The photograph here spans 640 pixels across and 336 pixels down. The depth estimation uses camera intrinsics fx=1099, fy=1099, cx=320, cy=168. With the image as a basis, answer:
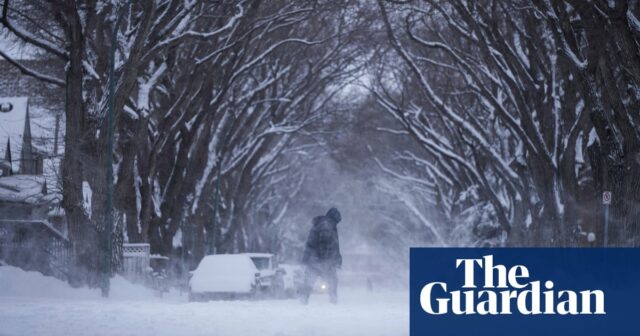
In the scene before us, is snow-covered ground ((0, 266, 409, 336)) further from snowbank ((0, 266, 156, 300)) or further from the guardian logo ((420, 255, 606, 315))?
snowbank ((0, 266, 156, 300))

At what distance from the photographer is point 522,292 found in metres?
10.2

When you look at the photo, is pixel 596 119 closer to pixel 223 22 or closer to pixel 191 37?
pixel 191 37

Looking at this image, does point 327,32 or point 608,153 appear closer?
point 608,153

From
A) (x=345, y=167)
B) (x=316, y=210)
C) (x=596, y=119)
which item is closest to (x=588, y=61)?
(x=596, y=119)

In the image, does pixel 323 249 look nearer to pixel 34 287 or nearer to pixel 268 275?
pixel 34 287

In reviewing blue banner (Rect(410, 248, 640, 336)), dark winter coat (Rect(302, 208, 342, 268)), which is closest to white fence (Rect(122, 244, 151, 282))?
dark winter coat (Rect(302, 208, 342, 268))

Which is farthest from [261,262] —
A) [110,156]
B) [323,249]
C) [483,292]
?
[483,292]

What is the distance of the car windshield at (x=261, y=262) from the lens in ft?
87.6

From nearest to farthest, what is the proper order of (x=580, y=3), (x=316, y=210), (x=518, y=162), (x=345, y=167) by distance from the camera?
(x=580, y=3)
(x=518, y=162)
(x=345, y=167)
(x=316, y=210)

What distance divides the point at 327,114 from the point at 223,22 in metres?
12.5

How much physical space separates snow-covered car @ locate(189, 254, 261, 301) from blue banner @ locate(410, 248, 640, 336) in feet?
45.9

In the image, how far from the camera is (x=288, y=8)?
27.9 metres

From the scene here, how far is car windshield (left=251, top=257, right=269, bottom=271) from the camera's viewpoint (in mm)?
26711

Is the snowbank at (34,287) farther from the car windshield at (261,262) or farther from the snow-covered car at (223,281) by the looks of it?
the car windshield at (261,262)
